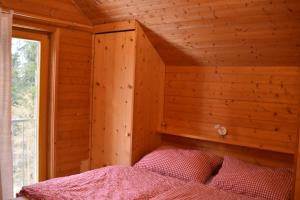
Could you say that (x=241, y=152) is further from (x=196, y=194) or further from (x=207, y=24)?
(x=207, y=24)

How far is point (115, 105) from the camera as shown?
334cm

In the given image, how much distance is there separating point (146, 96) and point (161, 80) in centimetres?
34

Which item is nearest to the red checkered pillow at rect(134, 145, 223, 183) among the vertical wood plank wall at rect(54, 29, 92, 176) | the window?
the vertical wood plank wall at rect(54, 29, 92, 176)

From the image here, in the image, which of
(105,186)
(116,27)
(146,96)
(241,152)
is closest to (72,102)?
(146,96)

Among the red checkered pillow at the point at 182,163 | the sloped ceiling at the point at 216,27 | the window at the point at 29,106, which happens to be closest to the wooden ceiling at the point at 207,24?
the sloped ceiling at the point at 216,27

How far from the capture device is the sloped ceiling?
2.38 m

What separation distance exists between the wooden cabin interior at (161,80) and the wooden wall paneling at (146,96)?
0.04ft

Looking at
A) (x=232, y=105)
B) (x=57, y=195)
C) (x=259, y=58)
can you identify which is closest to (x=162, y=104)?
(x=232, y=105)

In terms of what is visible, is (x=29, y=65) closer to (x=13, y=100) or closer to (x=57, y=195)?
(x=13, y=100)

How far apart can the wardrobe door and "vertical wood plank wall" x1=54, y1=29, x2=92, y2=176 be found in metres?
0.10

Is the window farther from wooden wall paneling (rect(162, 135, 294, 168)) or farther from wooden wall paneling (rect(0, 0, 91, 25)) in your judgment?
wooden wall paneling (rect(162, 135, 294, 168))

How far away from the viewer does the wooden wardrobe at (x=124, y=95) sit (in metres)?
3.19

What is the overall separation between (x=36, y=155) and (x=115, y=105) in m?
0.99

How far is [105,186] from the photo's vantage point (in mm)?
2416
